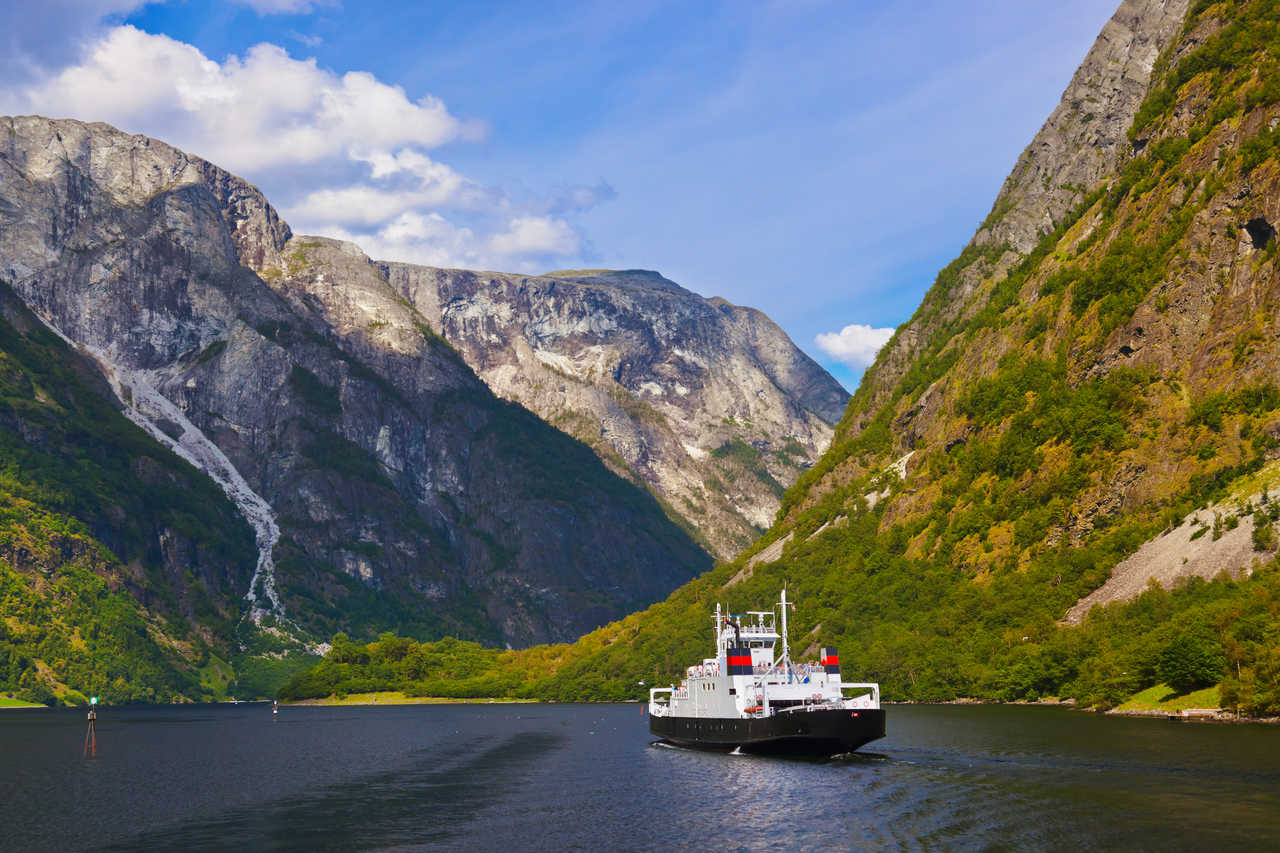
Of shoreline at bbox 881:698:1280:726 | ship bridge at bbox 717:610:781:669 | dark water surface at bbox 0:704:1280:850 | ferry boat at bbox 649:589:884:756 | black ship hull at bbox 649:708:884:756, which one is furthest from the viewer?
ship bridge at bbox 717:610:781:669

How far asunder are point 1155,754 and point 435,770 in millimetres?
82918

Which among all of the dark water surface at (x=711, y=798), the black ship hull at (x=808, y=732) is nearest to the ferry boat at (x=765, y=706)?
the black ship hull at (x=808, y=732)

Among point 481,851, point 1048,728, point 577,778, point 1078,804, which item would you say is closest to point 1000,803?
point 1078,804

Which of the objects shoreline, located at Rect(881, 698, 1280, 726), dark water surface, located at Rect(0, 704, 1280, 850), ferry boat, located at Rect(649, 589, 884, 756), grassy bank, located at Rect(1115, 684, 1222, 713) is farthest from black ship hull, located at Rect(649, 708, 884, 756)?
grassy bank, located at Rect(1115, 684, 1222, 713)

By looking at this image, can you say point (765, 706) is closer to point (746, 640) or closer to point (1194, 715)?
point (746, 640)

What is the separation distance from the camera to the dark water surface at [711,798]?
85375 millimetres

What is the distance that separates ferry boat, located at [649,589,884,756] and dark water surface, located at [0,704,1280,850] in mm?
3096

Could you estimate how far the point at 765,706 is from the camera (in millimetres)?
139000

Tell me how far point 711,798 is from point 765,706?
32.3 m

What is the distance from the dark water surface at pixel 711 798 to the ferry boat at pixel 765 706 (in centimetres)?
310

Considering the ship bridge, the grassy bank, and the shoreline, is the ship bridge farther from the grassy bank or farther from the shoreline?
the grassy bank

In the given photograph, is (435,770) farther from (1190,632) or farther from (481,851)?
(1190,632)

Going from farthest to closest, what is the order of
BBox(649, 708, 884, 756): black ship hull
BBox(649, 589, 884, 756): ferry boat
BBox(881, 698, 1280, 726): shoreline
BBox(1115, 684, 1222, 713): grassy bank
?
BBox(1115, 684, 1222, 713): grassy bank → BBox(881, 698, 1280, 726): shoreline → BBox(649, 589, 884, 756): ferry boat → BBox(649, 708, 884, 756): black ship hull

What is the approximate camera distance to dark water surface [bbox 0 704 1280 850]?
280ft
